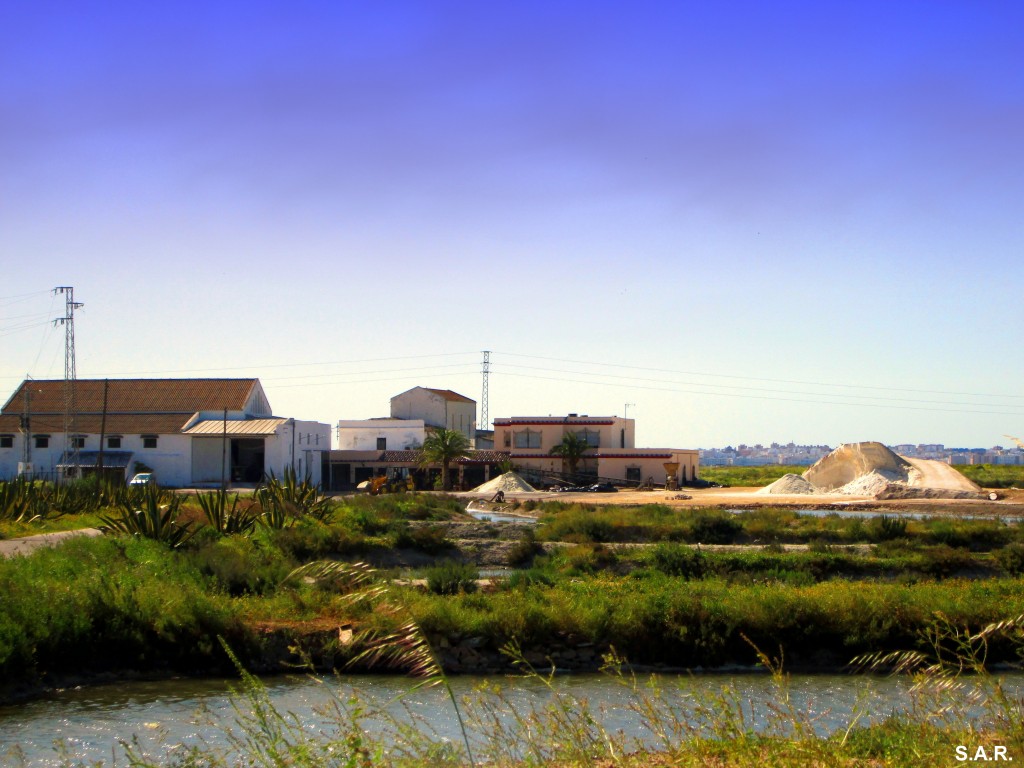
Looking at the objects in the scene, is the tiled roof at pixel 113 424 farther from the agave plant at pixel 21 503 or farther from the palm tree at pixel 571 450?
the agave plant at pixel 21 503

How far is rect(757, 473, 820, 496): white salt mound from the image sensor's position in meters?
63.7

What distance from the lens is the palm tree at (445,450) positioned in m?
66.2

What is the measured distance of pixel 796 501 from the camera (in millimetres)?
57219

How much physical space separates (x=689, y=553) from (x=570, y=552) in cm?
393

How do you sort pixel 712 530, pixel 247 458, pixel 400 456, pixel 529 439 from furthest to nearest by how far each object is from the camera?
1. pixel 529 439
2. pixel 400 456
3. pixel 247 458
4. pixel 712 530

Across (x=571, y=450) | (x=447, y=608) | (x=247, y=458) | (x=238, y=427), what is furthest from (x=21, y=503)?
(x=571, y=450)

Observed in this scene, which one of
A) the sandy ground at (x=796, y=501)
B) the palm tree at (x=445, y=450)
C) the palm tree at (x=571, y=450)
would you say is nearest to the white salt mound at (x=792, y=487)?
the sandy ground at (x=796, y=501)

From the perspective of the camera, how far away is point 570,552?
2852 centimetres

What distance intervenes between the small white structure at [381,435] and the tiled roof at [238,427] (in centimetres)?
1163

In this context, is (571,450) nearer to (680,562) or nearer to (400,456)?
(400,456)

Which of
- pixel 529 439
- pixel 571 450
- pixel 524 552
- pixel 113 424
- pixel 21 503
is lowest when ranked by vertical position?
pixel 524 552

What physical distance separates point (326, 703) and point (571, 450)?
59705 mm

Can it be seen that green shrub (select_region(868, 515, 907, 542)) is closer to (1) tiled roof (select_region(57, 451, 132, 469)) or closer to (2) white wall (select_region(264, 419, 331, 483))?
(2) white wall (select_region(264, 419, 331, 483))

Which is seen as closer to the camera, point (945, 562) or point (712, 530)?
point (945, 562)
